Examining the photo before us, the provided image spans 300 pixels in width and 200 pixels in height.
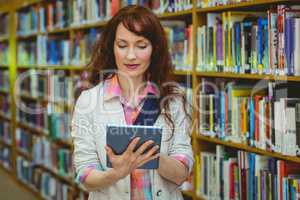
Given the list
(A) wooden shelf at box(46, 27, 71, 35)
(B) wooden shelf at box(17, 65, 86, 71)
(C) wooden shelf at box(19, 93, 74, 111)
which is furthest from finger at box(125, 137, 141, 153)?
(A) wooden shelf at box(46, 27, 71, 35)

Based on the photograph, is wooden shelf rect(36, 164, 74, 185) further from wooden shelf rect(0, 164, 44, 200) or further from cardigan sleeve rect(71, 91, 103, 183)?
cardigan sleeve rect(71, 91, 103, 183)

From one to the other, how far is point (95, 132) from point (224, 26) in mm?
950

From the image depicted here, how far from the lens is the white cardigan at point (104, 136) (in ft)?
5.24

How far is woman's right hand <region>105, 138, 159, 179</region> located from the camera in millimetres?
1472

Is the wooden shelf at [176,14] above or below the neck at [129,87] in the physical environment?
above

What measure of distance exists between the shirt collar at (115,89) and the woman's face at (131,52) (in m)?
0.05

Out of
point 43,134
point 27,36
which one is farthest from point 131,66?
point 27,36

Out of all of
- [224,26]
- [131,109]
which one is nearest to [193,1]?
[224,26]

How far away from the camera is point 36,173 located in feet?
14.9

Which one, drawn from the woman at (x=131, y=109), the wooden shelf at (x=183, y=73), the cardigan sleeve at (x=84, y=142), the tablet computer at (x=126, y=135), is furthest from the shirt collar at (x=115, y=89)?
the wooden shelf at (x=183, y=73)

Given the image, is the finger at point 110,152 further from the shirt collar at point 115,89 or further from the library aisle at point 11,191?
the library aisle at point 11,191

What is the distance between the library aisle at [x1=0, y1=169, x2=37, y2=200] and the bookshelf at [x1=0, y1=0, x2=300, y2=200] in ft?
0.22

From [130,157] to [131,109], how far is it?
253 millimetres

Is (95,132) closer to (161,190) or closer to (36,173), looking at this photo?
(161,190)
